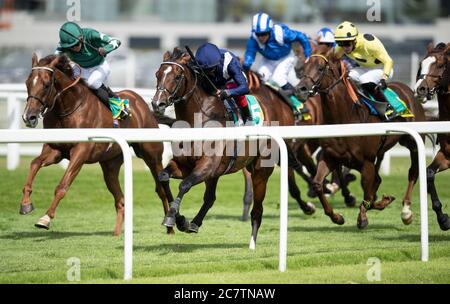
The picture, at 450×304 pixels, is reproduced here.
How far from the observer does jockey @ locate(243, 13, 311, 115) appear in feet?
35.4

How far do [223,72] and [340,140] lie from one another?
1.70m

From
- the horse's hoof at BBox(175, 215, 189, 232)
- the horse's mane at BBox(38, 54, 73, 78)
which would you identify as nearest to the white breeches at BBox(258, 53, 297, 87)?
the horse's mane at BBox(38, 54, 73, 78)

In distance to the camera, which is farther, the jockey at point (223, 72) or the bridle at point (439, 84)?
the bridle at point (439, 84)

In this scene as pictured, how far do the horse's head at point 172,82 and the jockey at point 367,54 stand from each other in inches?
85.7

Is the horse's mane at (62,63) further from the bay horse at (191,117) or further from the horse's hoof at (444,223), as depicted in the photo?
the horse's hoof at (444,223)

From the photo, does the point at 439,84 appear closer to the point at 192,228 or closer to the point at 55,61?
the point at 192,228

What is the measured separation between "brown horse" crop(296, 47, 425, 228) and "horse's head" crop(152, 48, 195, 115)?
5.38ft

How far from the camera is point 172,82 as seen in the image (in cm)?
805

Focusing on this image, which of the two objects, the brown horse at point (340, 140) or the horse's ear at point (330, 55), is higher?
the horse's ear at point (330, 55)

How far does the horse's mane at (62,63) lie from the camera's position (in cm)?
894

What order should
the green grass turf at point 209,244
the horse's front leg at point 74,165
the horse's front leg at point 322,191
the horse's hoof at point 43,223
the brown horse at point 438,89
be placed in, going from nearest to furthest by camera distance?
the green grass turf at point 209,244 < the horse's hoof at point 43,223 < the horse's front leg at point 74,165 < the brown horse at point 438,89 < the horse's front leg at point 322,191

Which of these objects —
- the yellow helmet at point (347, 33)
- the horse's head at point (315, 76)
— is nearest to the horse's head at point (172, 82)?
the horse's head at point (315, 76)

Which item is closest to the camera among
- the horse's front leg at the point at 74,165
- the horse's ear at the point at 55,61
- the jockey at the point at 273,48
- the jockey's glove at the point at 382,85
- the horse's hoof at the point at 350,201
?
the horse's front leg at the point at 74,165
